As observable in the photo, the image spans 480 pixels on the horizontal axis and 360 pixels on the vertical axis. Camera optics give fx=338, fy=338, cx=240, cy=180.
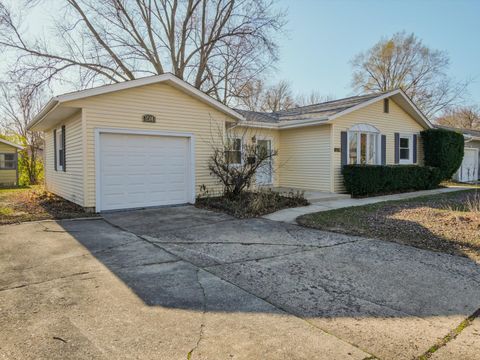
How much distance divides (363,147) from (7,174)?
20477mm

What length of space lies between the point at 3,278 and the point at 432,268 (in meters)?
5.70

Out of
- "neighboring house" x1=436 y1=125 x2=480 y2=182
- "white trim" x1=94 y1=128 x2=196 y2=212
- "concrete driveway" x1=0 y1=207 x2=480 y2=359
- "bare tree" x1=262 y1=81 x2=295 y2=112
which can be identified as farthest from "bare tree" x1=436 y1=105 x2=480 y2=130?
"concrete driveway" x1=0 y1=207 x2=480 y2=359

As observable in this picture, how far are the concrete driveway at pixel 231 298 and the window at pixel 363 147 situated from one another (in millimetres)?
7970

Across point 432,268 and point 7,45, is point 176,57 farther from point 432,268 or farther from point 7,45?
point 432,268

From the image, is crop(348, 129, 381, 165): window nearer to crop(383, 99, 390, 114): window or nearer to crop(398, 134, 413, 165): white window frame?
crop(383, 99, 390, 114): window

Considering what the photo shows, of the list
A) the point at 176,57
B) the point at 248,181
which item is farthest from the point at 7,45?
the point at 248,181

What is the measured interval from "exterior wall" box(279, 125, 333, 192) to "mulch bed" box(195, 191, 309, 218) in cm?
271

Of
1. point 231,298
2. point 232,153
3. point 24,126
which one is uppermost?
point 24,126

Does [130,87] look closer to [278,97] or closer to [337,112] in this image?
[337,112]

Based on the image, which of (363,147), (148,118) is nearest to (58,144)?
(148,118)

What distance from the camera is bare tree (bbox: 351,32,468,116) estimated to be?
110ft

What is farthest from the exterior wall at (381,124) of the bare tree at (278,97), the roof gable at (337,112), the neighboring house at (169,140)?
the bare tree at (278,97)

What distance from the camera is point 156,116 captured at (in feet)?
32.9

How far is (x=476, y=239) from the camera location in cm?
599
